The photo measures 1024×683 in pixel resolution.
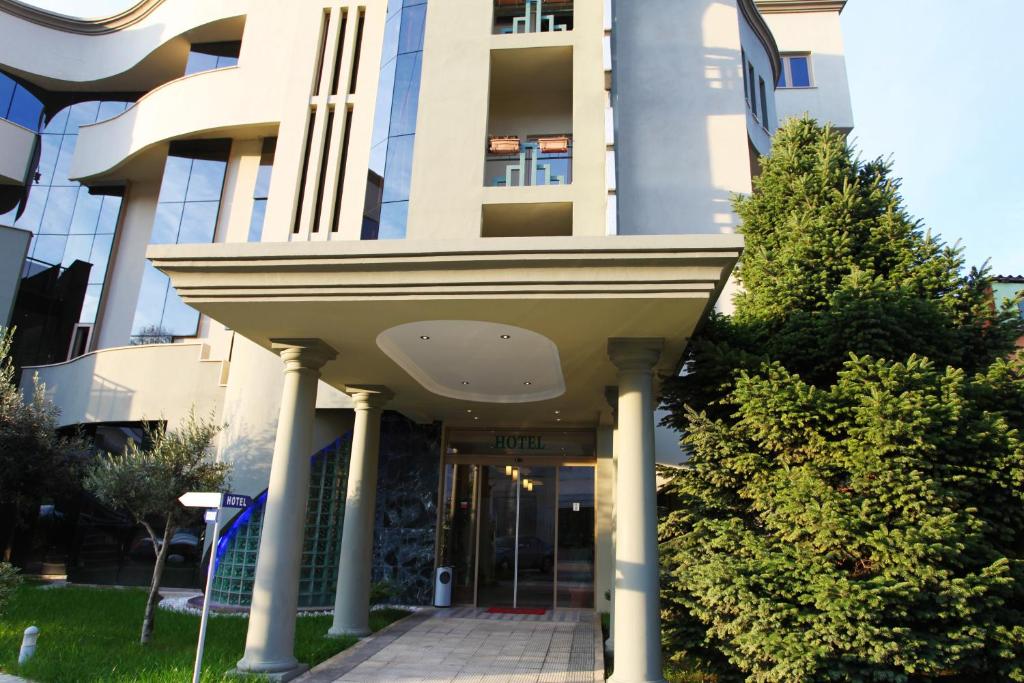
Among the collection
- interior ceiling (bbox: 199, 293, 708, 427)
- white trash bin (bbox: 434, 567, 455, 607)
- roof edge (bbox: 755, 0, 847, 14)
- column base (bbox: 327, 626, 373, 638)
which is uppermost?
roof edge (bbox: 755, 0, 847, 14)

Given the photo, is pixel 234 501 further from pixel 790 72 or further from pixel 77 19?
pixel 77 19

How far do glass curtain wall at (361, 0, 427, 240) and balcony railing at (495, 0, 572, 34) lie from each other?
1.88 metres

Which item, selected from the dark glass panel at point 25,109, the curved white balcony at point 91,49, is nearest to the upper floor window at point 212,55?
the curved white balcony at point 91,49

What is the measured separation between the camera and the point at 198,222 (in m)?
19.5

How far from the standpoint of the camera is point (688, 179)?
16047mm

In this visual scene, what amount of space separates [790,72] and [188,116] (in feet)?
59.7

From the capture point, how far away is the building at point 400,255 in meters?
7.91

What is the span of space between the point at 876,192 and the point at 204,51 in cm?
2021

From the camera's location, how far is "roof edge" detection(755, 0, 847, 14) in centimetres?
2108

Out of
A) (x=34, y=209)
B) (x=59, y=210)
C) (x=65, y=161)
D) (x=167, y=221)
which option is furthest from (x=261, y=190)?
Result: (x=34, y=209)

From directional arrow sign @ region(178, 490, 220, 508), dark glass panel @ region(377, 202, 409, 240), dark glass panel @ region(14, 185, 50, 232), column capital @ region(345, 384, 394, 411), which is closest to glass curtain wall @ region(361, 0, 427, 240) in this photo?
dark glass panel @ region(377, 202, 409, 240)

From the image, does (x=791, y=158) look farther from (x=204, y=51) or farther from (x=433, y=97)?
(x=204, y=51)

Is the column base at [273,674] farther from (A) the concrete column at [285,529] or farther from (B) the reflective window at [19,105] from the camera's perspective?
(B) the reflective window at [19,105]

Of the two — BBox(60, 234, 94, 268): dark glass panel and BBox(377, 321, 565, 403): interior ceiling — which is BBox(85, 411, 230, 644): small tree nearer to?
BBox(377, 321, 565, 403): interior ceiling
